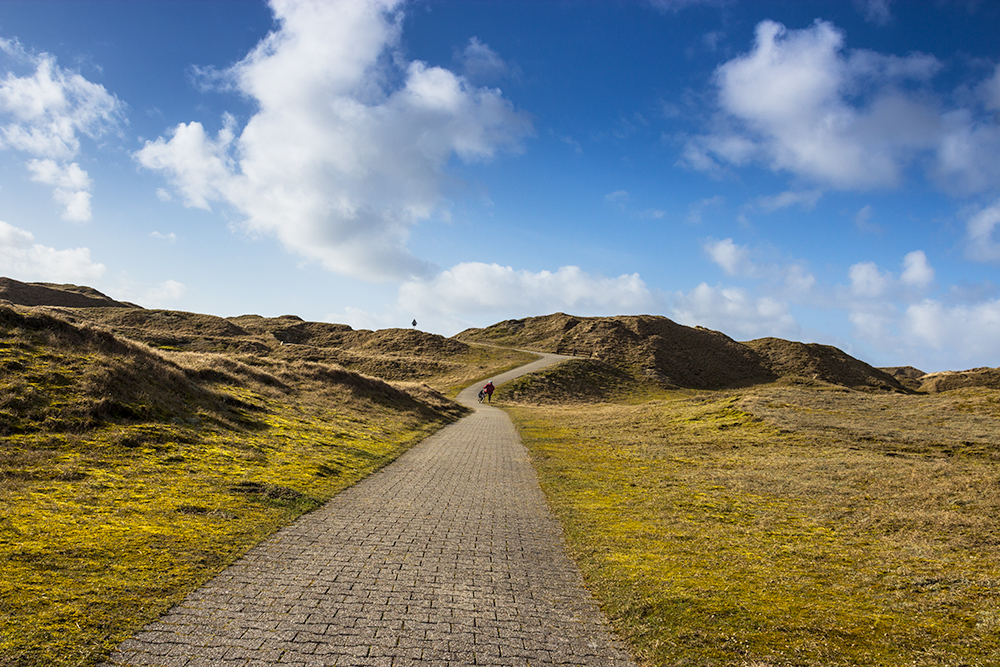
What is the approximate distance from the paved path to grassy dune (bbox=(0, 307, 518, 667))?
0.51m

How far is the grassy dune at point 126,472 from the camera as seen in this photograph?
5.35m

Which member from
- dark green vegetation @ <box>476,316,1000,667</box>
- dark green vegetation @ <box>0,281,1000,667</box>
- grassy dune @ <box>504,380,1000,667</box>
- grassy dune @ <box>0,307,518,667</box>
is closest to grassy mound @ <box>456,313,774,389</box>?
dark green vegetation @ <box>0,281,1000,667</box>

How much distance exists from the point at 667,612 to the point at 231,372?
2528 centimetres

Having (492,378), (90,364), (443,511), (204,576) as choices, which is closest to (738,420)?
(443,511)

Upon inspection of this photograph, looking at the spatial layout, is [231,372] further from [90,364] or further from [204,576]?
[204,576]

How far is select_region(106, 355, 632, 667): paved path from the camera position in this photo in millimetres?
4906

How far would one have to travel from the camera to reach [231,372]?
25.6 m

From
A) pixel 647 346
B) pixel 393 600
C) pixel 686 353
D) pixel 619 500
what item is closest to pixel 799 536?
pixel 619 500

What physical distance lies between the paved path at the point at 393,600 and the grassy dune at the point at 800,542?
0.72m

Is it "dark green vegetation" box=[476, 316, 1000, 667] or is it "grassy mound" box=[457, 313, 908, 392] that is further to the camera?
"grassy mound" box=[457, 313, 908, 392]

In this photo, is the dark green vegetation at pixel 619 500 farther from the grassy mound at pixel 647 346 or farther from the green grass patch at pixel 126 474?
the grassy mound at pixel 647 346

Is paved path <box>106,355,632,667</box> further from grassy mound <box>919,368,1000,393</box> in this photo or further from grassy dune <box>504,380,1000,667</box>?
grassy mound <box>919,368,1000,393</box>

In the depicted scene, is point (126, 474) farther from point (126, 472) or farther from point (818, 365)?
point (818, 365)

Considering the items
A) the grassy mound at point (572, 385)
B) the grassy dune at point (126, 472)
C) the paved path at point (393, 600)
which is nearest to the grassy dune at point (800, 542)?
the paved path at point (393, 600)
